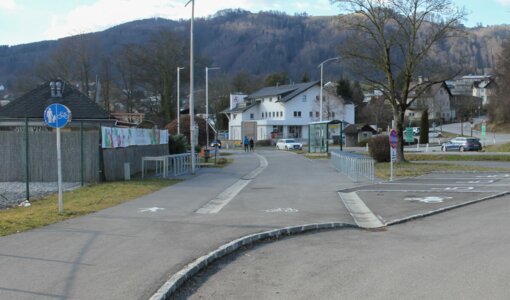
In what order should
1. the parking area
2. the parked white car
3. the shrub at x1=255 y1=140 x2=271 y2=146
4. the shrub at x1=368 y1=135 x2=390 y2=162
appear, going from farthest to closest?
the shrub at x1=255 y1=140 x2=271 y2=146, the parked white car, the shrub at x1=368 y1=135 x2=390 y2=162, the parking area

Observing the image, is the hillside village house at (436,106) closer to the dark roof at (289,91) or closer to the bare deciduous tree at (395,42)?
the dark roof at (289,91)

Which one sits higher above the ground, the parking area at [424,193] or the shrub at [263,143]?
the shrub at [263,143]

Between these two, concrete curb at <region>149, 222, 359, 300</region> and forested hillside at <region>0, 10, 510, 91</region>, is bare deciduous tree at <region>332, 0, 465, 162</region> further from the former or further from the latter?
forested hillside at <region>0, 10, 510, 91</region>

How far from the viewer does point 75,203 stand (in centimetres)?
1493

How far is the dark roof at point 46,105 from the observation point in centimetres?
3343

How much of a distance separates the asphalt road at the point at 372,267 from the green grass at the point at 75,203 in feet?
15.8

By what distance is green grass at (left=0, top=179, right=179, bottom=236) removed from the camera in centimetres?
1125

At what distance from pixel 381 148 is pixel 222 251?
27.8 m

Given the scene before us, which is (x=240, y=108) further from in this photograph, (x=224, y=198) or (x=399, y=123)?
(x=224, y=198)

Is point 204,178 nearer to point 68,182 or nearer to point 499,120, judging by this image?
point 68,182

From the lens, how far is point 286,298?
6449 mm

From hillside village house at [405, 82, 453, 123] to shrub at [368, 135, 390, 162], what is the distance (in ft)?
185

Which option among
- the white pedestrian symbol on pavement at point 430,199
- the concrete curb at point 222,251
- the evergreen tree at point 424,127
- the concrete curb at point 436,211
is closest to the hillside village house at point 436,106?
the evergreen tree at point 424,127

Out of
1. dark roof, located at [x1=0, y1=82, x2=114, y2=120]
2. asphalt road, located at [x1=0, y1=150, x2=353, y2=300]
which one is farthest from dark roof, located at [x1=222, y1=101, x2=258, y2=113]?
asphalt road, located at [x1=0, y1=150, x2=353, y2=300]
